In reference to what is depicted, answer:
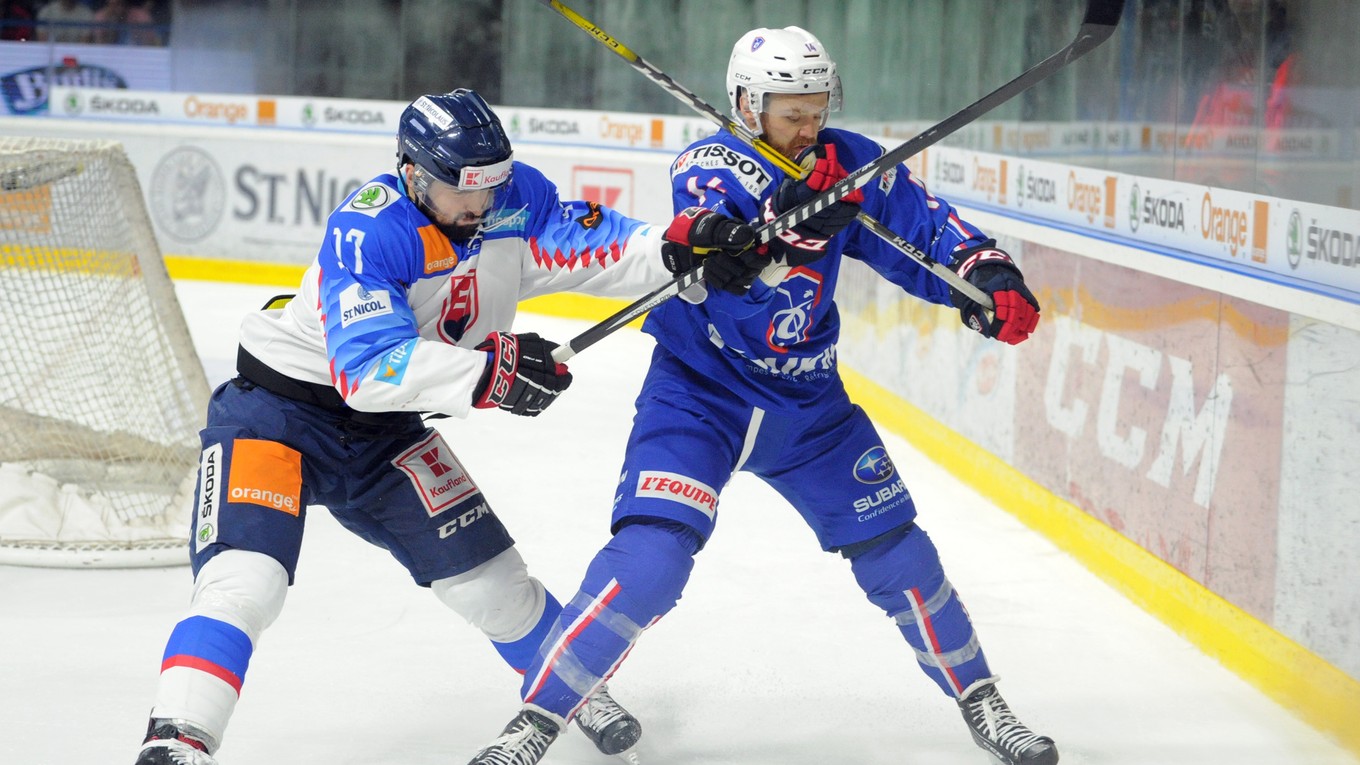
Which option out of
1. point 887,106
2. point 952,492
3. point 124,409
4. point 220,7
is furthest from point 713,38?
point 124,409

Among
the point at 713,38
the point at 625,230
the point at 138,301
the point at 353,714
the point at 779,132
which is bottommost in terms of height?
the point at 353,714

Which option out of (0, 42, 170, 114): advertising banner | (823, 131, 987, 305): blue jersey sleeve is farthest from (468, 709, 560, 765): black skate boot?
(0, 42, 170, 114): advertising banner

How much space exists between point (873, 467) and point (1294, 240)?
1061 mm

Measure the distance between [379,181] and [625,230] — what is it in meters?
0.42

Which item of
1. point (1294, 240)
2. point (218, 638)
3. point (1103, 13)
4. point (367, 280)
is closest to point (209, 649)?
point (218, 638)

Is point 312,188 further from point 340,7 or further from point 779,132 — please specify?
point 779,132

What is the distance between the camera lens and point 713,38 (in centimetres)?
786

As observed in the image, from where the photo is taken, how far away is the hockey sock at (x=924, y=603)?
2494 mm

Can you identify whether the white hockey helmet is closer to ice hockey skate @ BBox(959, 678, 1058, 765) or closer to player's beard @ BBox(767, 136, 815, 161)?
player's beard @ BBox(767, 136, 815, 161)

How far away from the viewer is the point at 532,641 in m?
2.56

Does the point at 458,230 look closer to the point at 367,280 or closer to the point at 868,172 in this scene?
the point at 367,280

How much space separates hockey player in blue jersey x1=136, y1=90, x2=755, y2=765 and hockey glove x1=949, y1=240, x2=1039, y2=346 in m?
0.41

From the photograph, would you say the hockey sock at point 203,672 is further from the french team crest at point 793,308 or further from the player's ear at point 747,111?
the player's ear at point 747,111

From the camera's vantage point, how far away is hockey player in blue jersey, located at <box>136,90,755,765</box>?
2.11 m
